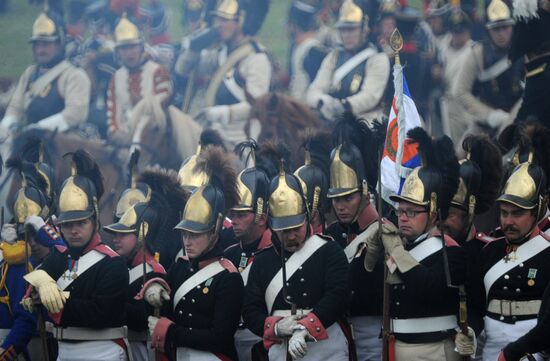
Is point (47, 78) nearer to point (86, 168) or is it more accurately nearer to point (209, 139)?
point (209, 139)

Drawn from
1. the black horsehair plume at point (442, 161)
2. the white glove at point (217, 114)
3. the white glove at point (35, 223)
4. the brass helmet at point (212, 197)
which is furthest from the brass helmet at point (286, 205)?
the white glove at point (217, 114)

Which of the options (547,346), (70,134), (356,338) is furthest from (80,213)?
(70,134)

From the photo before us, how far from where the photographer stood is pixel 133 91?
55.5ft

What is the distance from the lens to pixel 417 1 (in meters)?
14.6

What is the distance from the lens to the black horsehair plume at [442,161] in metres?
8.56

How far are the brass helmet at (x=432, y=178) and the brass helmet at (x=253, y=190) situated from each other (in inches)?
71.8

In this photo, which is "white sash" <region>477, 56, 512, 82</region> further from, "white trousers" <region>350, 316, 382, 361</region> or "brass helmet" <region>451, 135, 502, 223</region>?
"white trousers" <region>350, 316, 382, 361</region>

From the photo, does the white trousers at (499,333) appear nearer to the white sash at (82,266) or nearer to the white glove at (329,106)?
the white sash at (82,266)

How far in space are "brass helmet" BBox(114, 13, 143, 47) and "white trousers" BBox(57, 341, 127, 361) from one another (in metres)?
8.29

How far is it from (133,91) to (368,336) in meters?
8.51

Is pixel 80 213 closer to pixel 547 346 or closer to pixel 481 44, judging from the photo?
pixel 547 346

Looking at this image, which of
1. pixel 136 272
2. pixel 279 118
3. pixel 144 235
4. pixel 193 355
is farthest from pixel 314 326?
pixel 279 118

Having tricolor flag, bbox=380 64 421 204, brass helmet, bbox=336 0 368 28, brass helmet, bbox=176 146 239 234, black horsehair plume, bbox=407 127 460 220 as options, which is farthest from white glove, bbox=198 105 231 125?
black horsehair plume, bbox=407 127 460 220

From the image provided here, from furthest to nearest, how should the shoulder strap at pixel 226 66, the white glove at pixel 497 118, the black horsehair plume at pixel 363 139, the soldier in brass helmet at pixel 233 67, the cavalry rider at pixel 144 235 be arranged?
the shoulder strap at pixel 226 66, the soldier in brass helmet at pixel 233 67, the white glove at pixel 497 118, the cavalry rider at pixel 144 235, the black horsehair plume at pixel 363 139
